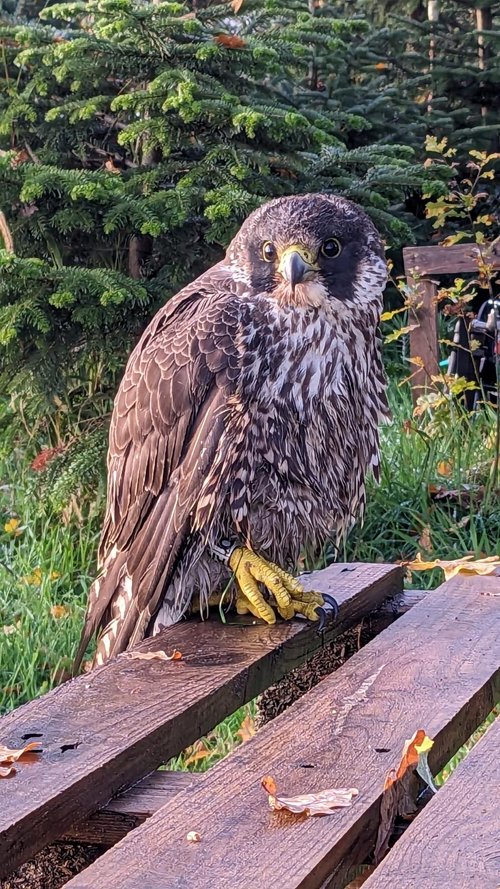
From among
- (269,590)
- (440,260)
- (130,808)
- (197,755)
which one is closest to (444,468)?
(440,260)

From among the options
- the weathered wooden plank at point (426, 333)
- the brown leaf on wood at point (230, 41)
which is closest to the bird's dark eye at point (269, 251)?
the brown leaf on wood at point (230, 41)

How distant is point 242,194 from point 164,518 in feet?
5.95

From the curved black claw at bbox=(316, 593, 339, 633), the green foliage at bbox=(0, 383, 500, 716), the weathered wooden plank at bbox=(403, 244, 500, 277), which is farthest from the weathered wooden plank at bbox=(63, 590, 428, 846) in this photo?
the weathered wooden plank at bbox=(403, 244, 500, 277)

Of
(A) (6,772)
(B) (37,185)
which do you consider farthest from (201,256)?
(A) (6,772)

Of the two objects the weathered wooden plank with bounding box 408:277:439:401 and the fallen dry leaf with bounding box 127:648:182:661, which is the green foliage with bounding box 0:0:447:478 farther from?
the fallen dry leaf with bounding box 127:648:182:661

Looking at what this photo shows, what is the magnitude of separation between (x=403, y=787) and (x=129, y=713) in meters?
0.45

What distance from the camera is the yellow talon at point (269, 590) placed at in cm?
230

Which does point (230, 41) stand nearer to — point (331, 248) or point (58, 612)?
point (331, 248)

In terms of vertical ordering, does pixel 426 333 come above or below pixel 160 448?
above

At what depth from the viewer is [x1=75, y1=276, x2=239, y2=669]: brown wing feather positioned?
236 cm

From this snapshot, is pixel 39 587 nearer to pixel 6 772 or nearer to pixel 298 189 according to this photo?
pixel 298 189

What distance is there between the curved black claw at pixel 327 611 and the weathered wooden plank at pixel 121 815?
779mm

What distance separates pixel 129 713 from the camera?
5.40 ft

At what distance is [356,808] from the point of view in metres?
1.34
